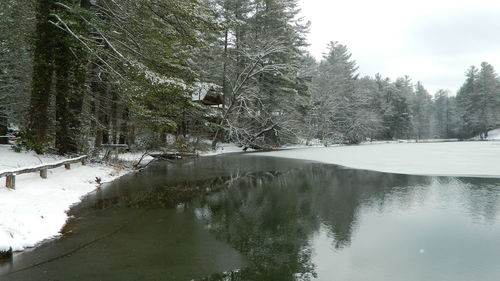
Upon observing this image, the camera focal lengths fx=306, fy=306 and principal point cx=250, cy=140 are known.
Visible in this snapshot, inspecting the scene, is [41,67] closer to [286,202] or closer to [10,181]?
[10,181]

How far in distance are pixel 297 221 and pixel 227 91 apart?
29.2 meters

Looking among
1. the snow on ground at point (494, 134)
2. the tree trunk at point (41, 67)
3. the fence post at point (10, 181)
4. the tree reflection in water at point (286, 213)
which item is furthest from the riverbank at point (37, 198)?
the snow on ground at point (494, 134)

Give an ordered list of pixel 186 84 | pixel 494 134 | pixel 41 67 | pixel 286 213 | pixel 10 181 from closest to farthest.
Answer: pixel 10 181 → pixel 286 213 → pixel 41 67 → pixel 186 84 → pixel 494 134

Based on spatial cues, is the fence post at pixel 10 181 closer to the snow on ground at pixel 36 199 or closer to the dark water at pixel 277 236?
the snow on ground at pixel 36 199

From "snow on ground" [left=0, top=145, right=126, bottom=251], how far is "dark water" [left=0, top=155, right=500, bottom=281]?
1.15 feet

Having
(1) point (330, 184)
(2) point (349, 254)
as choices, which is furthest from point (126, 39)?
(2) point (349, 254)

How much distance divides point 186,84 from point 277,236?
308 inches

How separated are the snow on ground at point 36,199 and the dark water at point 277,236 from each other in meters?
0.35

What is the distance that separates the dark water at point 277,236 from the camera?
449cm

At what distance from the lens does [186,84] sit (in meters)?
12.0

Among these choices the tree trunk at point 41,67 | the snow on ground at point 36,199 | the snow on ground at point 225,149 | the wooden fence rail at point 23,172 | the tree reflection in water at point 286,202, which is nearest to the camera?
the tree reflection in water at point 286,202

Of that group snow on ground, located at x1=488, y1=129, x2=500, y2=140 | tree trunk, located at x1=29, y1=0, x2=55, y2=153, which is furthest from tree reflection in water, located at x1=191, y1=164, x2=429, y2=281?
snow on ground, located at x1=488, y1=129, x2=500, y2=140

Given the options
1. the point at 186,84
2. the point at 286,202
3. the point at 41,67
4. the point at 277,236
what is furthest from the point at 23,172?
the point at 286,202

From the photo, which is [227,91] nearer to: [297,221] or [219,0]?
[219,0]
